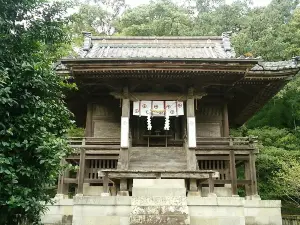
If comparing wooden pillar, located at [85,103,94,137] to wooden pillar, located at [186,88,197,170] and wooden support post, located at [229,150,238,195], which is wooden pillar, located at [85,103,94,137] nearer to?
wooden pillar, located at [186,88,197,170]

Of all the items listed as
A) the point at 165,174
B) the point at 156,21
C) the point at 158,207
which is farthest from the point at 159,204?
the point at 156,21

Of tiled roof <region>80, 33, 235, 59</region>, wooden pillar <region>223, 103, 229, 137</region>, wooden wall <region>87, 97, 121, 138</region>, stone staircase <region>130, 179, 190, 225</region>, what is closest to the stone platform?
stone staircase <region>130, 179, 190, 225</region>

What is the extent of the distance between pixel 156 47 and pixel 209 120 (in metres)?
4.24

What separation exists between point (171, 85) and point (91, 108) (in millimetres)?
3529

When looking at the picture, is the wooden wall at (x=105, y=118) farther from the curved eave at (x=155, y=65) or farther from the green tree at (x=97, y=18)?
the green tree at (x=97, y=18)

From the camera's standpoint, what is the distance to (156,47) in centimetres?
1557

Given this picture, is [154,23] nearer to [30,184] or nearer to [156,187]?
[156,187]

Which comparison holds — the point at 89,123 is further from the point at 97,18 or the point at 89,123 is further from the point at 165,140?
the point at 97,18

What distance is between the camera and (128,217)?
9320mm

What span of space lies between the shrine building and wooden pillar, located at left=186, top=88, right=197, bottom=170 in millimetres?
34

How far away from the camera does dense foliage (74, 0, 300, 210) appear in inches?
712

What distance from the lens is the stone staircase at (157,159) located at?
37.1 ft

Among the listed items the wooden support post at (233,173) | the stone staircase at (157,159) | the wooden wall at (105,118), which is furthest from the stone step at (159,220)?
the wooden wall at (105,118)

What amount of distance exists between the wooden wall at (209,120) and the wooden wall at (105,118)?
325 centimetres
